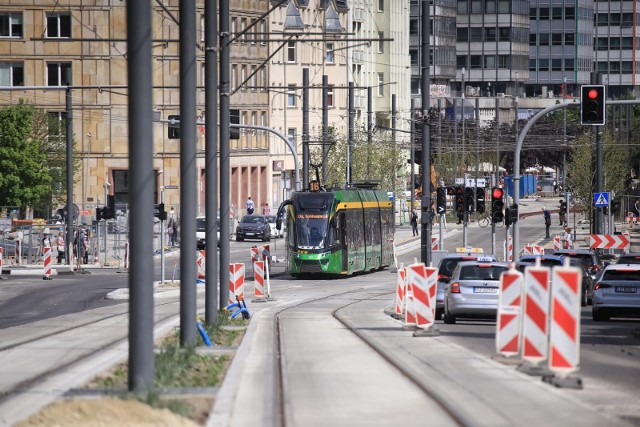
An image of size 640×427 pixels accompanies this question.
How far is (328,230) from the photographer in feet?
180

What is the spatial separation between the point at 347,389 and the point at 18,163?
Result: 56887 mm

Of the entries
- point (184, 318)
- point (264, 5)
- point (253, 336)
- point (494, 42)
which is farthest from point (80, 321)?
point (494, 42)

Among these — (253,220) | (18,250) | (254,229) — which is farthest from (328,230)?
(253,220)

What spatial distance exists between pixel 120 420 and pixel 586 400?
18.5ft

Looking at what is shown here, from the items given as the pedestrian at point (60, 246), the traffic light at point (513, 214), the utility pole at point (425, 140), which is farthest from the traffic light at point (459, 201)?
the pedestrian at point (60, 246)

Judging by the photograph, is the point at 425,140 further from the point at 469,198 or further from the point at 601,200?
the point at 601,200

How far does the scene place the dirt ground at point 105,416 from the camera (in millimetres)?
12781

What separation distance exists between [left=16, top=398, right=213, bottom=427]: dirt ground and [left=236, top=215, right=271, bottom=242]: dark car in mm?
70814

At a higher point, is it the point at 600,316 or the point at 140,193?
the point at 140,193

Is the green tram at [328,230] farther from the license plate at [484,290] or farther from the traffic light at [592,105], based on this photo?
the license plate at [484,290]

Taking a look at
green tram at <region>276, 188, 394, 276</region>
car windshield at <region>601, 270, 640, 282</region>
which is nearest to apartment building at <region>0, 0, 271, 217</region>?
green tram at <region>276, 188, 394, 276</region>

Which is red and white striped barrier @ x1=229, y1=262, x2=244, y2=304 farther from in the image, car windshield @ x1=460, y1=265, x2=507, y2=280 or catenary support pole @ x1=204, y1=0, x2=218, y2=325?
catenary support pole @ x1=204, y1=0, x2=218, y2=325

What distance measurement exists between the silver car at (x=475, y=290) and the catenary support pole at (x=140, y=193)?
17.2 m

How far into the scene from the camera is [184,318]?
21797mm
